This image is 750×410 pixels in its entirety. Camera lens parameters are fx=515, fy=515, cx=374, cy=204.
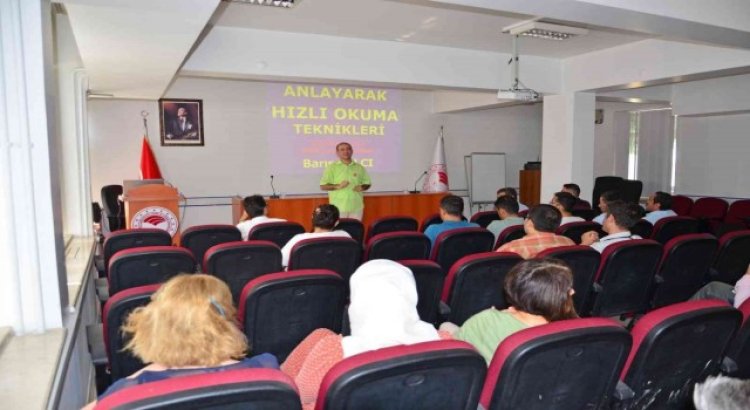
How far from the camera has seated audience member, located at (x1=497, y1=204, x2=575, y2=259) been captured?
3549 millimetres

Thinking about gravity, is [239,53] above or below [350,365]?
above

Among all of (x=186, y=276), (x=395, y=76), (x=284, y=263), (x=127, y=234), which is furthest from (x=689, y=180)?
(x=186, y=276)

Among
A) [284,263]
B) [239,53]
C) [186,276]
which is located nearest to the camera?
[186,276]

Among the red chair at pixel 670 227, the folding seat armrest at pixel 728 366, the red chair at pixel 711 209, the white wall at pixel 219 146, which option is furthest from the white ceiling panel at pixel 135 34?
the red chair at pixel 711 209

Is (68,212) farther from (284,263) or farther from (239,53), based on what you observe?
→ (284,263)

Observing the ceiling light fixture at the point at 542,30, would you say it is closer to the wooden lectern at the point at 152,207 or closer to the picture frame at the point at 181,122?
the wooden lectern at the point at 152,207

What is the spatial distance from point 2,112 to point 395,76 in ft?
17.0

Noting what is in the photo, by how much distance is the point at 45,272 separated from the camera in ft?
7.70

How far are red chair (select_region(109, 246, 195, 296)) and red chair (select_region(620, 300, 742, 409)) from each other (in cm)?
238

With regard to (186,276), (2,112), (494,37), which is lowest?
(186,276)

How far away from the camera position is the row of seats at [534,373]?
116 cm

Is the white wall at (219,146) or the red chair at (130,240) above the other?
the white wall at (219,146)

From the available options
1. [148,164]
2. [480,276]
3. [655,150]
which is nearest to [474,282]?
[480,276]

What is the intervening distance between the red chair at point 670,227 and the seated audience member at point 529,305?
3.55m
